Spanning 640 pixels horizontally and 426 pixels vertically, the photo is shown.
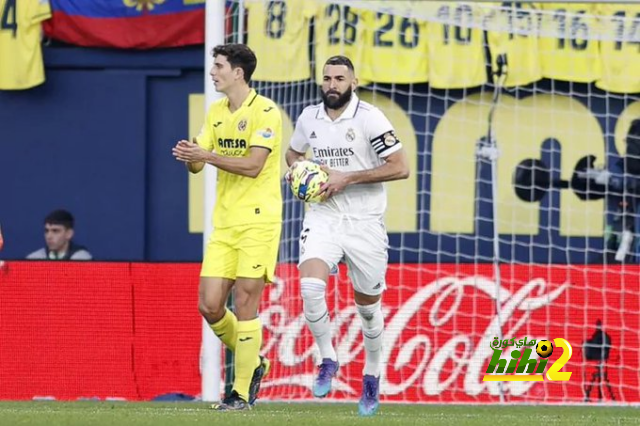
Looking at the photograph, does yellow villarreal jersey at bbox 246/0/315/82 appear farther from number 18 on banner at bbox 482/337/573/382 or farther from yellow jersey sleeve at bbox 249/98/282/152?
yellow jersey sleeve at bbox 249/98/282/152

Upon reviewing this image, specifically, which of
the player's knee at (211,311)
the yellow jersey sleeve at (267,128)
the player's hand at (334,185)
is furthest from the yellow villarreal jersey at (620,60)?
the player's knee at (211,311)

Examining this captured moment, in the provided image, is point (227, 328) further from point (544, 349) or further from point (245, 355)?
point (544, 349)

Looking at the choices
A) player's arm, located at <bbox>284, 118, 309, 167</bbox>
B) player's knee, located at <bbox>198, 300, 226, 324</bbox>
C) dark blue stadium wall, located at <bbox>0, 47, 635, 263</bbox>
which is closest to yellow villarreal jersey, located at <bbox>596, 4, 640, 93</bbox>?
dark blue stadium wall, located at <bbox>0, 47, 635, 263</bbox>

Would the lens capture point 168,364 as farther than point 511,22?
No

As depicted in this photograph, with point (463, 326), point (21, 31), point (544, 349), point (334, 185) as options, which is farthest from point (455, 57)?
point (334, 185)

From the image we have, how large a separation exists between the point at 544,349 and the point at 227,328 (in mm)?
3526

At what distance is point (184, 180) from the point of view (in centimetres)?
1634

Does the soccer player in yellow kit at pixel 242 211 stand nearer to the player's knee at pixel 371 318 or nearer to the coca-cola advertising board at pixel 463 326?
the player's knee at pixel 371 318

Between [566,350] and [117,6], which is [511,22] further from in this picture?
[117,6]

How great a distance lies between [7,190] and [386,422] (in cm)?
916

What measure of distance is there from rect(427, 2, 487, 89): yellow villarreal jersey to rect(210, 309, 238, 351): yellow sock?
5.60 m

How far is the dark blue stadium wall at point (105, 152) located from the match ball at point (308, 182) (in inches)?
273

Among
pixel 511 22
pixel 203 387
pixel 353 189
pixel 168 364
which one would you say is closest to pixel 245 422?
pixel 353 189

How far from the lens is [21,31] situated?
15641 mm
